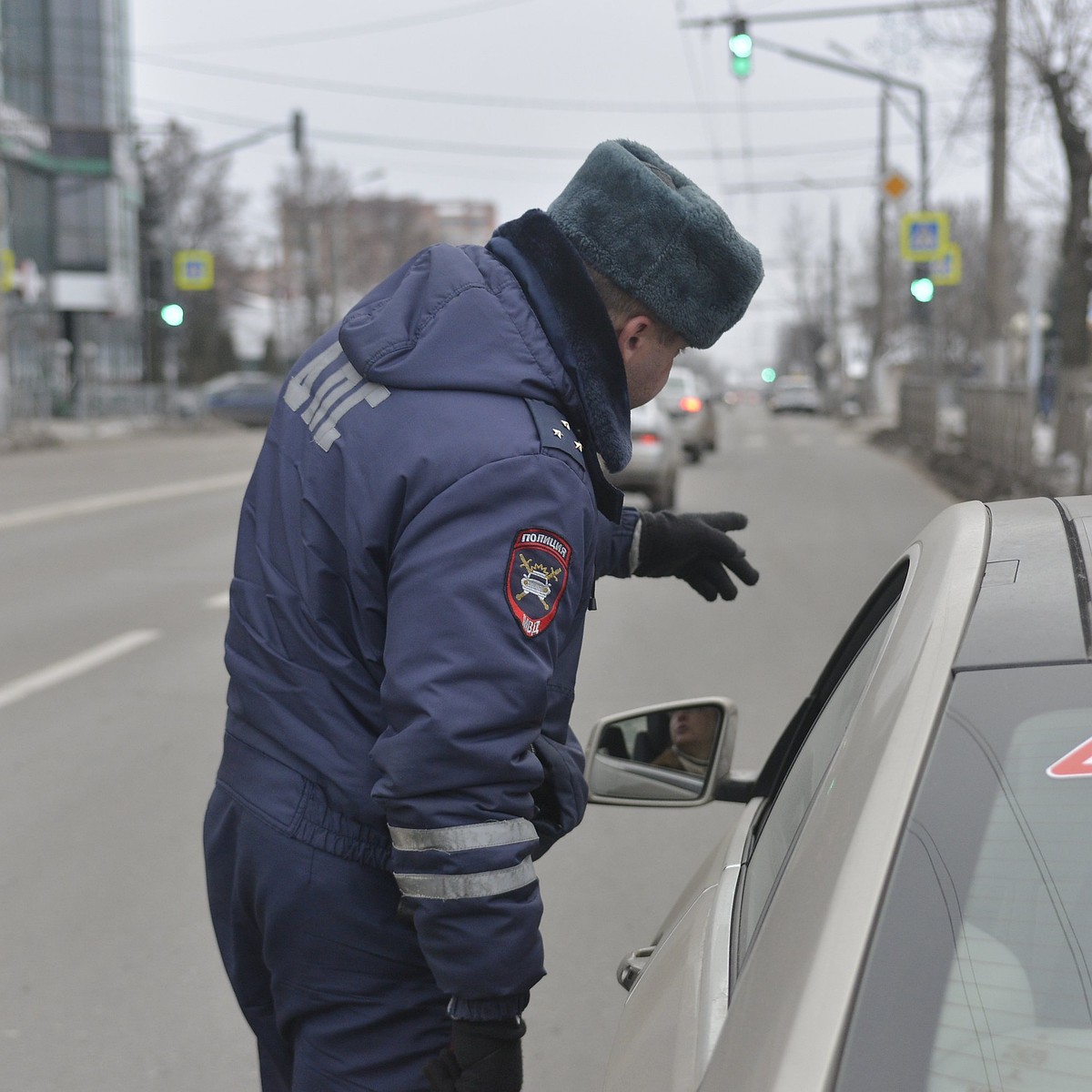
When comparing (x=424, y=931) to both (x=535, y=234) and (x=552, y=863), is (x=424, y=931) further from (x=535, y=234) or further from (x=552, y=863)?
(x=552, y=863)

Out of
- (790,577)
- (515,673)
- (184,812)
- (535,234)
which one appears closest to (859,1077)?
(515,673)

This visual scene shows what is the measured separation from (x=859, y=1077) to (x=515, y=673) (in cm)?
69

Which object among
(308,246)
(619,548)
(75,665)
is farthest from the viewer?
(308,246)

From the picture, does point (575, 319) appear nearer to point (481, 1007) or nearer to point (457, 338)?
point (457, 338)

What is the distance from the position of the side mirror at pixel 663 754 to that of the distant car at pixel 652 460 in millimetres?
13308

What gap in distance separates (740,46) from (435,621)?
19284 millimetres

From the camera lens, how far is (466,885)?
1.73 m

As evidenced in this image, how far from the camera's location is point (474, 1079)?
5.88ft

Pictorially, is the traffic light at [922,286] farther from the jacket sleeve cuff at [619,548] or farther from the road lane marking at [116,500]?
the jacket sleeve cuff at [619,548]

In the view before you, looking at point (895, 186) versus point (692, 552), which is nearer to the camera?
point (692, 552)

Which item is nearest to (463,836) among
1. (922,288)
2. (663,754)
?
(663,754)

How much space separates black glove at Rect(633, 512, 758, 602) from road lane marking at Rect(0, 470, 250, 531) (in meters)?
12.5

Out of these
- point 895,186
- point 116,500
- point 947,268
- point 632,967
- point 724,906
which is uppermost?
point 895,186

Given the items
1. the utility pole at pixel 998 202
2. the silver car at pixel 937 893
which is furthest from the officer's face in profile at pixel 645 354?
the utility pole at pixel 998 202
